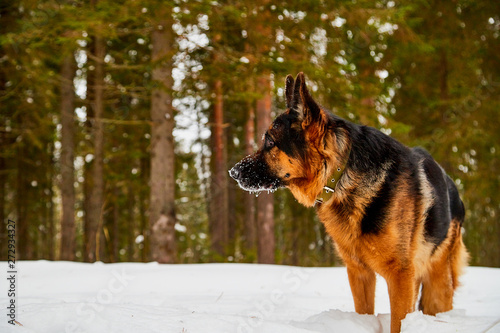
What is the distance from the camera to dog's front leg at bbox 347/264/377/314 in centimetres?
374

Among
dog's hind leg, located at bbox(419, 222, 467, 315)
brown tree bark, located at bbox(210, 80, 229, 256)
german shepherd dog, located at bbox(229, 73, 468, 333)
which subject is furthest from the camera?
brown tree bark, located at bbox(210, 80, 229, 256)

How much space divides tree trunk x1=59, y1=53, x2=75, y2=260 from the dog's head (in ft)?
31.9

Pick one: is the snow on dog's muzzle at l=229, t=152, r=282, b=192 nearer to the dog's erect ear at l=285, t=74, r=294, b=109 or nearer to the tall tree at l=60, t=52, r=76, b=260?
the dog's erect ear at l=285, t=74, r=294, b=109

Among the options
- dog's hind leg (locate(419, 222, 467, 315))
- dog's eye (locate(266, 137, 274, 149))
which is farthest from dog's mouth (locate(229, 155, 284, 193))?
dog's hind leg (locate(419, 222, 467, 315))

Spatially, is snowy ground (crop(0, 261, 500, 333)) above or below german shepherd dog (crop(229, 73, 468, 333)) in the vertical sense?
below

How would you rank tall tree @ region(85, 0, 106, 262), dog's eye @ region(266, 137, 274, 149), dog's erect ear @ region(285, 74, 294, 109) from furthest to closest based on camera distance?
tall tree @ region(85, 0, 106, 262) → dog's eye @ region(266, 137, 274, 149) → dog's erect ear @ region(285, 74, 294, 109)

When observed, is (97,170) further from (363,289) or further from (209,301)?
(363,289)

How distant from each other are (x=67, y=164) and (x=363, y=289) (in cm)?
1071

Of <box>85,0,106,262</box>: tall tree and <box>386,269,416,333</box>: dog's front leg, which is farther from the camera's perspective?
<box>85,0,106,262</box>: tall tree

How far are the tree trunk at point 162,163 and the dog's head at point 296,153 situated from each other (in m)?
5.42

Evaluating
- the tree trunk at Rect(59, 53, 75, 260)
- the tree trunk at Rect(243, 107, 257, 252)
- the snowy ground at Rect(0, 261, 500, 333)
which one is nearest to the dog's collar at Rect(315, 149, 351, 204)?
the snowy ground at Rect(0, 261, 500, 333)

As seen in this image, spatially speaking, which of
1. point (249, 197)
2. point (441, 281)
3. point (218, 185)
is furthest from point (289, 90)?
point (249, 197)

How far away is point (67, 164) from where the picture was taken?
479 inches

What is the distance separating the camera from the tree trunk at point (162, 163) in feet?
29.0
